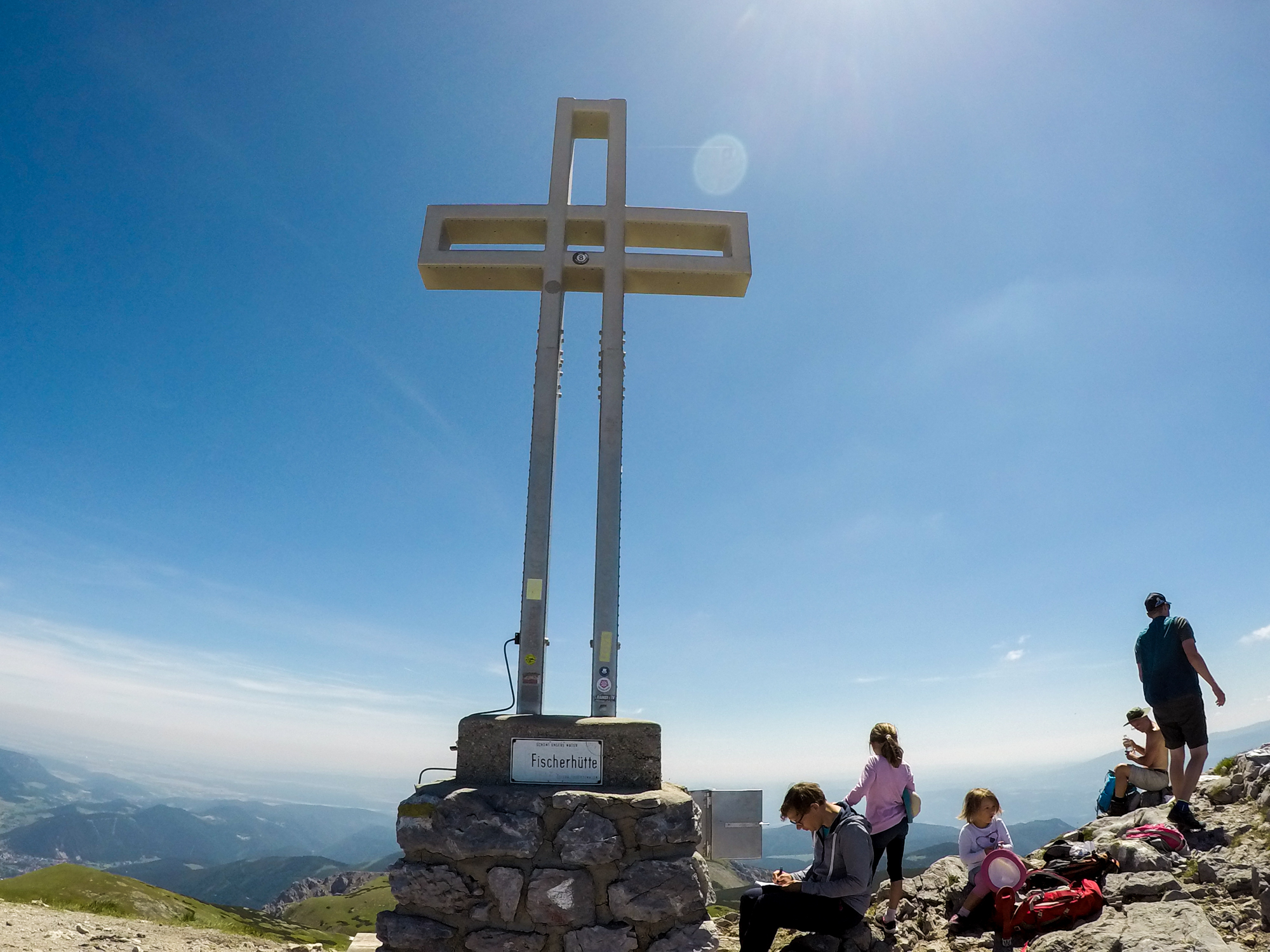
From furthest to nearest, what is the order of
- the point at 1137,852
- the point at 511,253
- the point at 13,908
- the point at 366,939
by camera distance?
the point at 511,253, the point at 13,908, the point at 366,939, the point at 1137,852

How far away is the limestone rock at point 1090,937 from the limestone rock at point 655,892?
228 centimetres

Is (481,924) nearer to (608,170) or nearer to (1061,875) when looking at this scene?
(1061,875)

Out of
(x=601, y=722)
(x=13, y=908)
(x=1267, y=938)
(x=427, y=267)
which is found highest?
(x=427, y=267)

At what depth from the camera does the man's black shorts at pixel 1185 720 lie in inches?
265

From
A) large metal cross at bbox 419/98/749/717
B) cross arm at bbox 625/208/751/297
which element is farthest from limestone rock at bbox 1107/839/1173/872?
cross arm at bbox 625/208/751/297

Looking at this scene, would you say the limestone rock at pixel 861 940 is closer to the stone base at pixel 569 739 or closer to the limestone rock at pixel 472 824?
the stone base at pixel 569 739

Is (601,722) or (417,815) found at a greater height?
(601,722)

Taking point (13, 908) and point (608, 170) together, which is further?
point (608, 170)

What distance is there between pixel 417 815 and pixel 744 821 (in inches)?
106

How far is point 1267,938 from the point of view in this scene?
466cm

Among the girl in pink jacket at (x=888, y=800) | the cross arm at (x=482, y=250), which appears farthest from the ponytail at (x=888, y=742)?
the cross arm at (x=482, y=250)

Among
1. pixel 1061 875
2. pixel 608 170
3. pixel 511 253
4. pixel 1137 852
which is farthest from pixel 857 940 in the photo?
pixel 608 170

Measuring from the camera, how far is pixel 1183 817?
641 centimetres

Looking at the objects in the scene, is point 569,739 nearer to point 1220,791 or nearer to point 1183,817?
point 1183,817
